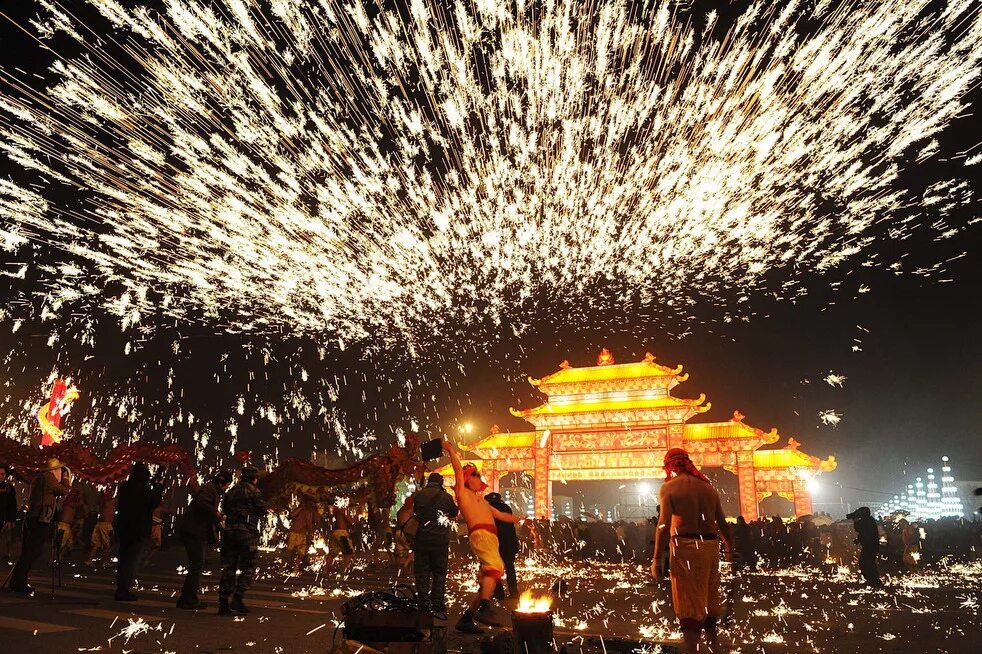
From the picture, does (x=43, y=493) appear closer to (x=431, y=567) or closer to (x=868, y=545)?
(x=431, y=567)

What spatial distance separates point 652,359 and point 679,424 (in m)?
3.20

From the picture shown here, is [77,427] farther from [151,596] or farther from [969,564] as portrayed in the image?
[969,564]

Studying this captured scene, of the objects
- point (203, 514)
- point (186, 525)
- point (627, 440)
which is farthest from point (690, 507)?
point (627, 440)

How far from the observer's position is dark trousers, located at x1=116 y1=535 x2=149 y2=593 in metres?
6.85

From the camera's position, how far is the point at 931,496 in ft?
390

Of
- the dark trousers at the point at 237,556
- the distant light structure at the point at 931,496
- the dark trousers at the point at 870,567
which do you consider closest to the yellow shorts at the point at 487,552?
the dark trousers at the point at 237,556

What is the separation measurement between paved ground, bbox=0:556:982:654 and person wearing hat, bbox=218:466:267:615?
0.82 feet

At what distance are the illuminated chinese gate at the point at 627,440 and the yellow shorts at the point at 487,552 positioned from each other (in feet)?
67.9

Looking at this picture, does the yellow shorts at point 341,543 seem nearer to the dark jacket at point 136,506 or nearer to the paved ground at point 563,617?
the paved ground at point 563,617

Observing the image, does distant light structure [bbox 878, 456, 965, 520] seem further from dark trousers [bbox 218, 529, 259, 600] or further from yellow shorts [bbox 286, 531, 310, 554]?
dark trousers [bbox 218, 529, 259, 600]

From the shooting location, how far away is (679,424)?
25.1 m

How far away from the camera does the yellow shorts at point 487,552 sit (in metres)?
5.73

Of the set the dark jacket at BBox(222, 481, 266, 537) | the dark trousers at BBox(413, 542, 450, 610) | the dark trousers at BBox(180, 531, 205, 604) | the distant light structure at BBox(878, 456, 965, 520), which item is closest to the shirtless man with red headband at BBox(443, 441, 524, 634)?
the dark trousers at BBox(413, 542, 450, 610)

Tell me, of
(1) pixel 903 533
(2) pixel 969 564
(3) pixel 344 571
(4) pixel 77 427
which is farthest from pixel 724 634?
(4) pixel 77 427
